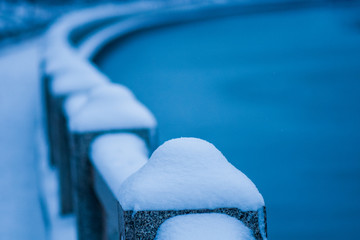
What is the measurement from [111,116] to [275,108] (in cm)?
873

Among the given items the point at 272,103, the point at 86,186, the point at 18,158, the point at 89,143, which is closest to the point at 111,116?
the point at 89,143

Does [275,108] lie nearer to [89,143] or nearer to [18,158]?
[18,158]

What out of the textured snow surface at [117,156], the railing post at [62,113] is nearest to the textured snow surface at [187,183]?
the textured snow surface at [117,156]

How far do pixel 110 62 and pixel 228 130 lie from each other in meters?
7.84

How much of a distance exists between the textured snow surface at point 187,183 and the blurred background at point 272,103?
284 cm

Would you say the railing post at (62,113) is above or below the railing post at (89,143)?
above

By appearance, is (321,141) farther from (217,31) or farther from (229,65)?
(217,31)

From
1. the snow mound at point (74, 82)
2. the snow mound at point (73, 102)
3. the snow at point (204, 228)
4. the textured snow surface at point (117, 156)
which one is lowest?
the snow at point (204, 228)

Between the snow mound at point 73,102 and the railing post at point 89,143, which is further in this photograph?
the snow mound at point 73,102

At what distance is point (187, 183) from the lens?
1230 millimetres

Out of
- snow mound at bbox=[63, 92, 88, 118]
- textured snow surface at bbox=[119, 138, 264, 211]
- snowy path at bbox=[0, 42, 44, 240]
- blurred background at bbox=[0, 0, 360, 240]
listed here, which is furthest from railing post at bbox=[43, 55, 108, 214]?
textured snow surface at bbox=[119, 138, 264, 211]

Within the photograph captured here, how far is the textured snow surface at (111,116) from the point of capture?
6.59ft

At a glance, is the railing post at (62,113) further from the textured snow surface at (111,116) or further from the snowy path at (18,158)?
the textured snow surface at (111,116)

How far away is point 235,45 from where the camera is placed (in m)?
22.0
